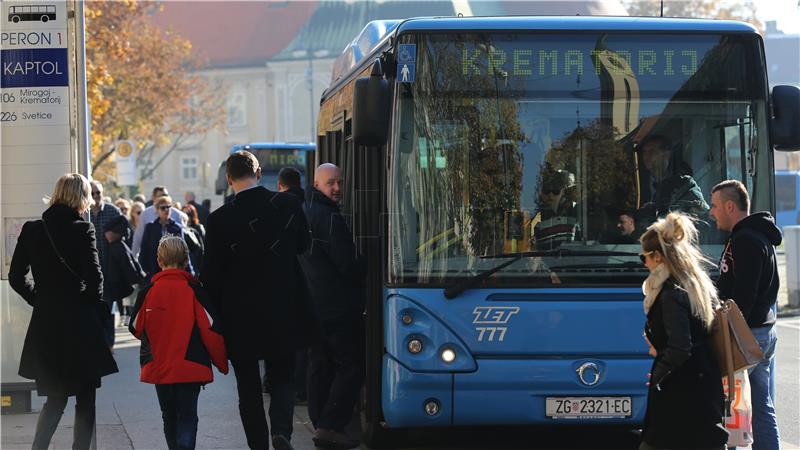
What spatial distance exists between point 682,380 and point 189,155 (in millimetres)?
93024

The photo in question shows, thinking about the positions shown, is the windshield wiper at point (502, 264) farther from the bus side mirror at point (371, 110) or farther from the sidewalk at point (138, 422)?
the sidewalk at point (138, 422)

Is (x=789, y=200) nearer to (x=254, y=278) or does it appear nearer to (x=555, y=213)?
(x=555, y=213)

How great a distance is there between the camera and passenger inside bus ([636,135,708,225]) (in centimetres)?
813

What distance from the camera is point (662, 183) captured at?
814 cm

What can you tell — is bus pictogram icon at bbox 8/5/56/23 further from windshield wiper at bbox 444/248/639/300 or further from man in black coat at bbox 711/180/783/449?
man in black coat at bbox 711/180/783/449

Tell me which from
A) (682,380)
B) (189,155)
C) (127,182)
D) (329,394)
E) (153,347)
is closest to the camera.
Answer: (682,380)

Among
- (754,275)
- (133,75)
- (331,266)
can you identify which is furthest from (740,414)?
(133,75)

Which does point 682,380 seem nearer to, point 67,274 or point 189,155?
point 67,274

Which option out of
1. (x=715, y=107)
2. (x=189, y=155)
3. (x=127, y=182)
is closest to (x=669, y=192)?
(x=715, y=107)

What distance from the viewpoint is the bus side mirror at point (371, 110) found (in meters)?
7.89

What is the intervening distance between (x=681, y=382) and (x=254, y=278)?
288cm

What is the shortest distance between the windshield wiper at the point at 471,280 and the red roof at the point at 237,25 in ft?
284

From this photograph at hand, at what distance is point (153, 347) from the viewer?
24.5 feet

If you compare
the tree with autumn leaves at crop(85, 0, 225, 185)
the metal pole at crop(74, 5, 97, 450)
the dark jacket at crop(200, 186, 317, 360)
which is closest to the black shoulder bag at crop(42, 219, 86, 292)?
the dark jacket at crop(200, 186, 317, 360)
